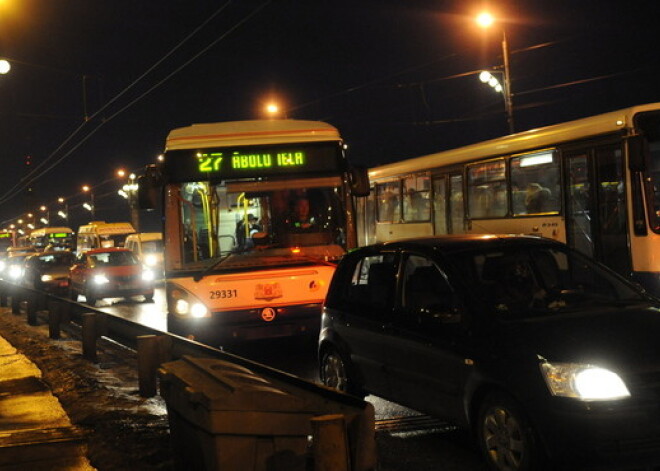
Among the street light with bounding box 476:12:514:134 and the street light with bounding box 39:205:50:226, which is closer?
the street light with bounding box 476:12:514:134

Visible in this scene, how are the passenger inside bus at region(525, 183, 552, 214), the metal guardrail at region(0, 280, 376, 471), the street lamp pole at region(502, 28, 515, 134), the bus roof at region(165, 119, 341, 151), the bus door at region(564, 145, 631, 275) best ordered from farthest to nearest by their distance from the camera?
the street lamp pole at region(502, 28, 515, 134), the passenger inside bus at region(525, 183, 552, 214), the bus door at region(564, 145, 631, 275), the bus roof at region(165, 119, 341, 151), the metal guardrail at region(0, 280, 376, 471)

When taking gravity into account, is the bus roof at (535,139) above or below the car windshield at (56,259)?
above

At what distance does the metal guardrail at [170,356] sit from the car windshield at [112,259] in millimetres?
6071

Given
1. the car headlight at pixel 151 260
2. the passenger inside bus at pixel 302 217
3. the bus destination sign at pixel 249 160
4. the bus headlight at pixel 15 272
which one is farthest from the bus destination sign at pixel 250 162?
the car headlight at pixel 151 260

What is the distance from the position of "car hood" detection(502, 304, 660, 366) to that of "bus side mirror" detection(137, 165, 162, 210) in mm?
5980

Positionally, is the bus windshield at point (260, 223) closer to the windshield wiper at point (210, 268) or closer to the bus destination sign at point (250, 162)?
the windshield wiper at point (210, 268)

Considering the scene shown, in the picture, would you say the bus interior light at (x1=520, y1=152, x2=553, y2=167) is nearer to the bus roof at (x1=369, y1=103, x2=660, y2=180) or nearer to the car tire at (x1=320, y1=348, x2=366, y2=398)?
the bus roof at (x1=369, y1=103, x2=660, y2=180)

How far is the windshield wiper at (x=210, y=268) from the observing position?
1016 centimetres

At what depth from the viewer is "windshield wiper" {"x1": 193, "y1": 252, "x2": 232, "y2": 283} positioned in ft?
33.3

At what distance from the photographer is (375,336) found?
22.8ft

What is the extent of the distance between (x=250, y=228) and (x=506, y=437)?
18.5ft

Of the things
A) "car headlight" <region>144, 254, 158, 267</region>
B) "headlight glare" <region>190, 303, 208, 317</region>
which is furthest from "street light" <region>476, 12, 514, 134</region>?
"car headlight" <region>144, 254, 158, 267</region>

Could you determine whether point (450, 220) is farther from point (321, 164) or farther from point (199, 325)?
point (199, 325)

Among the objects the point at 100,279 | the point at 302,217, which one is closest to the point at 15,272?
the point at 100,279
